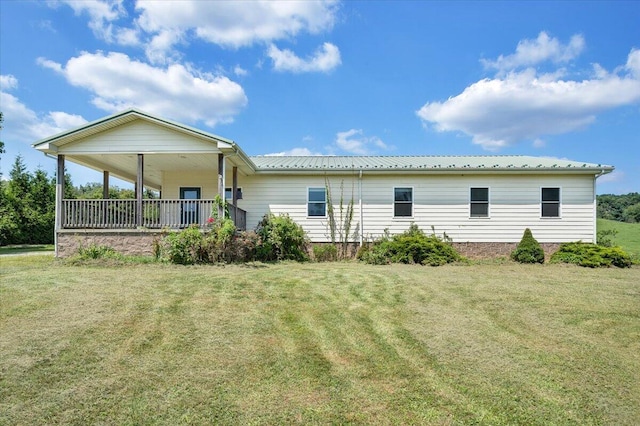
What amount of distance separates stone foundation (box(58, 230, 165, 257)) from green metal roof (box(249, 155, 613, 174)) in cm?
474

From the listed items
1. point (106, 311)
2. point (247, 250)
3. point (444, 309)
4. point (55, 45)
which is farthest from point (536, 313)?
point (55, 45)

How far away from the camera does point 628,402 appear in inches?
144

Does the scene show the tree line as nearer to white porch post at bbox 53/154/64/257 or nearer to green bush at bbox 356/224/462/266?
green bush at bbox 356/224/462/266

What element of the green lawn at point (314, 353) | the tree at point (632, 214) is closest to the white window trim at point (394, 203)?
the green lawn at point (314, 353)

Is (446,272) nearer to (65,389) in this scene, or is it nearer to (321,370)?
(321,370)

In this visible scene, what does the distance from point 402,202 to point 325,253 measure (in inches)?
143

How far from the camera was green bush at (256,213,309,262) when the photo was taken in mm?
12844

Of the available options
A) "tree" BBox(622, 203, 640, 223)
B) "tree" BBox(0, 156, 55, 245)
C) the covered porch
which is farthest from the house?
"tree" BBox(622, 203, 640, 223)

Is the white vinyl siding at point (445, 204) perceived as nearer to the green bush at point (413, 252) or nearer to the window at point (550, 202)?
the window at point (550, 202)

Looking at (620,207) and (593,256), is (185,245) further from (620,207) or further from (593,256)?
(620,207)

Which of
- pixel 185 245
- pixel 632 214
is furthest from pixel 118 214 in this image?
pixel 632 214

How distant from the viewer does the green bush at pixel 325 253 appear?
14203mm

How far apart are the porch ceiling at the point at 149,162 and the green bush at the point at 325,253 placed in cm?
457

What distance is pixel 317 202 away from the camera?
48.9ft
